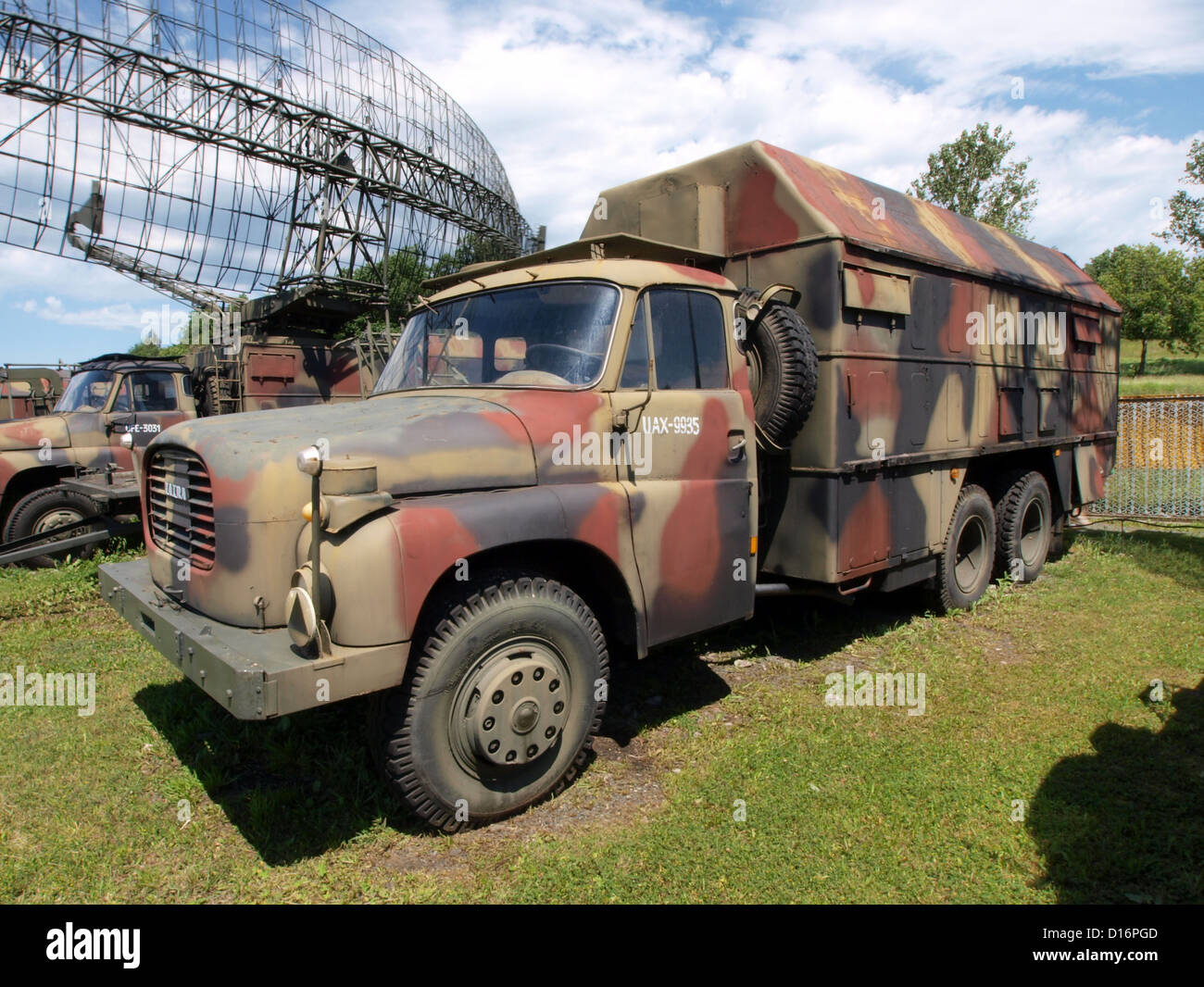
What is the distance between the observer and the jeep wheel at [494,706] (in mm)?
3230

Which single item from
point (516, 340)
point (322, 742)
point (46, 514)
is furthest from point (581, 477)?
point (46, 514)

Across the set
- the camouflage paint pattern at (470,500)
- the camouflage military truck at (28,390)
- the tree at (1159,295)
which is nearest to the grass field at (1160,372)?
the tree at (1159,295)

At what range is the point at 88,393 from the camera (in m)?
9.39

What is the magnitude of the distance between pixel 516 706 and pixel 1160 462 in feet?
39.1

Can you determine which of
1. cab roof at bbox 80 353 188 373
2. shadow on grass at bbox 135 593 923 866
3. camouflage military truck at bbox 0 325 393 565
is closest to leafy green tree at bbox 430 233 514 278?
camouflage military truck at bbox 0 325 393 565

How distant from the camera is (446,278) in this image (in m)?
5.00

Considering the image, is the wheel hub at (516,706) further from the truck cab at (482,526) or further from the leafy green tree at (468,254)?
the leafy green tree at (468,254)

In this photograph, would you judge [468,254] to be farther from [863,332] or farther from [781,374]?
[781,374]

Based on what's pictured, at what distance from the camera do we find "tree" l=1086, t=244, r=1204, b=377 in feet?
132

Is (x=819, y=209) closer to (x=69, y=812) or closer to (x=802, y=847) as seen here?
(x=802, y=847)

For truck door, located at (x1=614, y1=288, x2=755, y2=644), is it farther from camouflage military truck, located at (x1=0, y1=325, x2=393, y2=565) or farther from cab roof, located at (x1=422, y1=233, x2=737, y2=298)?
camouflage military truck, located at (x1=0, y1=325, x2=393, y2=565)

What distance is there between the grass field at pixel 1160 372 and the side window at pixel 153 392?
3104 cm

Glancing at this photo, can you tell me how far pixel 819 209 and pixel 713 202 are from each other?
72 centimetres

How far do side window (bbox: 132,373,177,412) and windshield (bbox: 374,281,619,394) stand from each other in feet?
21.5
